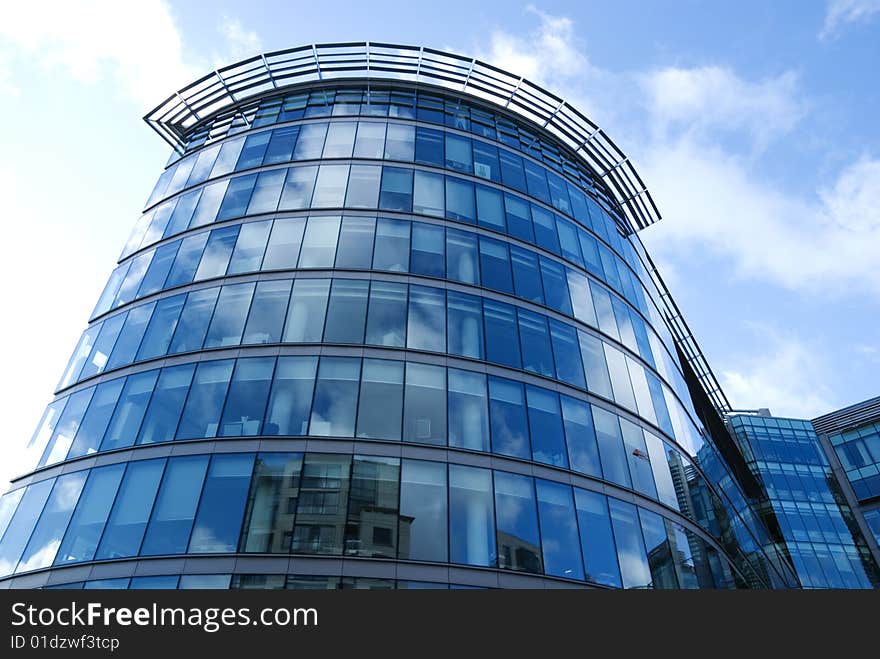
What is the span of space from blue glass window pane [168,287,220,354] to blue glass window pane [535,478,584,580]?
507 inches

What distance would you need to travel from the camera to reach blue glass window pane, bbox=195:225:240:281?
984 inches

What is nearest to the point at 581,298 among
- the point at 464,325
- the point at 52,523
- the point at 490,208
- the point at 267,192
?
the point at 490,208

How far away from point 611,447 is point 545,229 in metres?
10.8

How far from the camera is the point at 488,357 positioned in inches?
892

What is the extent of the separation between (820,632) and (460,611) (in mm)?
5853

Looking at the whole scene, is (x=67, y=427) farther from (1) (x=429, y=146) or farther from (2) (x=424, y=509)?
(1) (x=429, y=146)

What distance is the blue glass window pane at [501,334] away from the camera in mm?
22844

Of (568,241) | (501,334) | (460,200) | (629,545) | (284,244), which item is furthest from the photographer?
(568,241)

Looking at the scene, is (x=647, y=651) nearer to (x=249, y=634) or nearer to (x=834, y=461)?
(x=249, y=634)

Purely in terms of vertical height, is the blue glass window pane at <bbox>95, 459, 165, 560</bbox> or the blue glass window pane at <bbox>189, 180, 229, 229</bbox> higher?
the blue glass window pane at <bbox>189, 180, 229, 229</bbox>

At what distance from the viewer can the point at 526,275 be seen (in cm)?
2614

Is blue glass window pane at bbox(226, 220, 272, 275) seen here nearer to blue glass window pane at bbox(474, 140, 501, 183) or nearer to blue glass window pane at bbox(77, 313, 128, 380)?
blue glass window pane at bbox(77, 313, 128, 380)

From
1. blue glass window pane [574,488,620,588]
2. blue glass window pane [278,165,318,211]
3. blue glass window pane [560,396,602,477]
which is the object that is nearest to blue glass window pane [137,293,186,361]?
blue glass window pane [278,165,318,211]

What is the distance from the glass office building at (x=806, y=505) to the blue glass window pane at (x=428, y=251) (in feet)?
96.5
